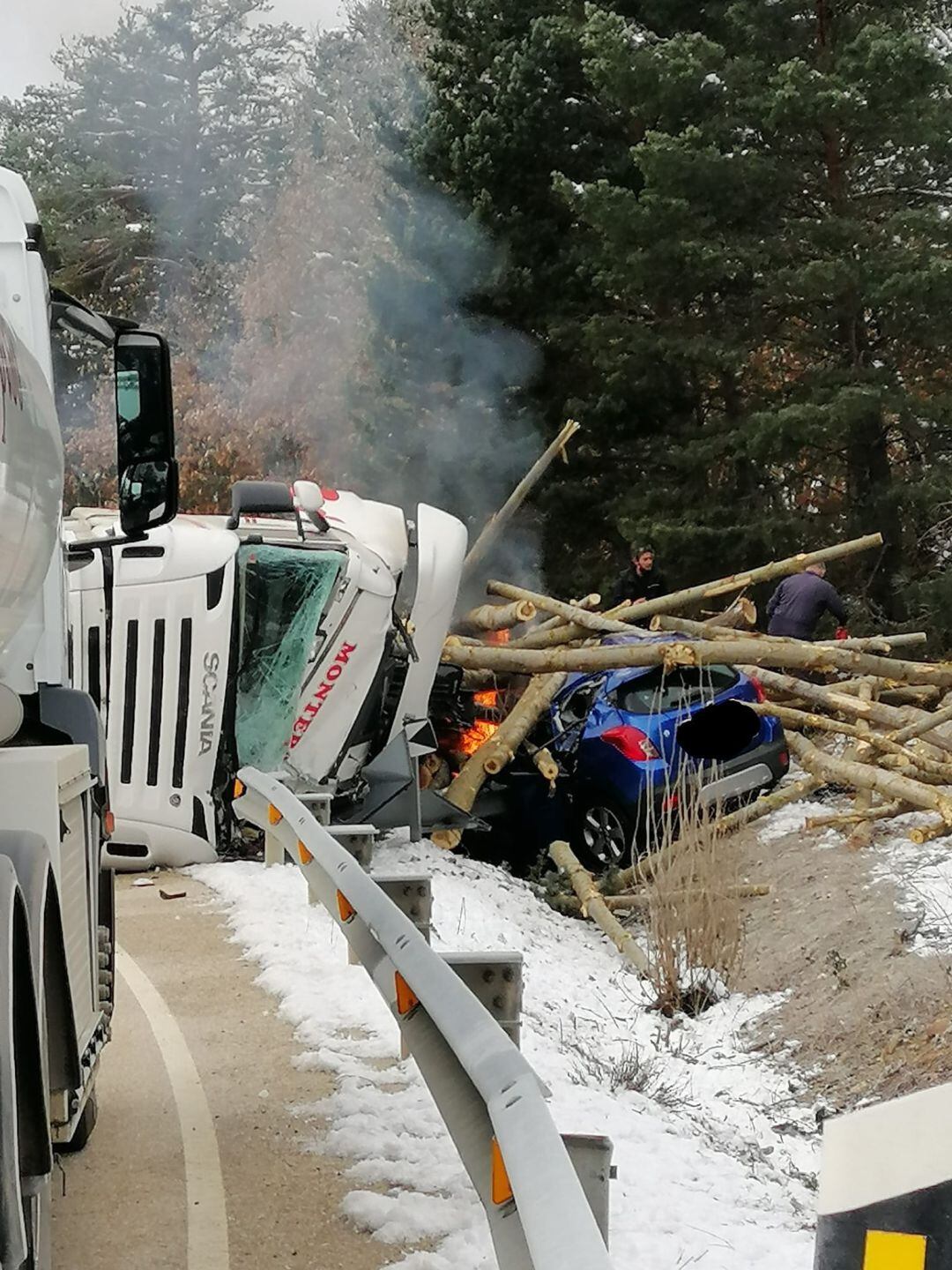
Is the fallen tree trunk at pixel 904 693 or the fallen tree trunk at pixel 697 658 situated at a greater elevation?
the fallen tree trunk at pixel 697 658

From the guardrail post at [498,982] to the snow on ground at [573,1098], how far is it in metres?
0.45

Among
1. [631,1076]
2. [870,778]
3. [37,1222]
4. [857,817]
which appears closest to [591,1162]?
[37,1222]

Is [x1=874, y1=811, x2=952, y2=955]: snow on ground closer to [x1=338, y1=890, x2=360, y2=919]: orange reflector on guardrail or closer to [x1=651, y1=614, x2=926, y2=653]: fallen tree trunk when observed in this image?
[x1=651, y1=614, x2=926, y2=653]: fallen tree trunk

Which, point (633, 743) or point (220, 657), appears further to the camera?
point (633, 743)

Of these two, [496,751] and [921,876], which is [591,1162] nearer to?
[921,876]

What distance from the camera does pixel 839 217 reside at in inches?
818

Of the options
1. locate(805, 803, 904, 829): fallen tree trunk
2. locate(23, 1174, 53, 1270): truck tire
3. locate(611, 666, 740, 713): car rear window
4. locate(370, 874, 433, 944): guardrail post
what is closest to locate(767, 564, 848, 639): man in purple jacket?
locate(611, 666, 740, 713): car rear window

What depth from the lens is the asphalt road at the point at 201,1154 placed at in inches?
153

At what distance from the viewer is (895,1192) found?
1224 millimetres

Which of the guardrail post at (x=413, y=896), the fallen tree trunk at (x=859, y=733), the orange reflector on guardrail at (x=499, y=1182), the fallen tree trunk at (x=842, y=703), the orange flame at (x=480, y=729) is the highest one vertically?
the orange reflector on guardrail at (x=499, y=1182)

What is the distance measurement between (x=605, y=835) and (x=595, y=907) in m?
2.02

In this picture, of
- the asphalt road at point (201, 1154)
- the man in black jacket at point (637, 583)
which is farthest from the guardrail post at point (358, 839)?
the man in black jacket at point (637, 583)

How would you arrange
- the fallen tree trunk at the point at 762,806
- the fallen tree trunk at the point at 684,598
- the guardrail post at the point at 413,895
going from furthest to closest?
the fallen tree trunk at the point at 684,598 < the fallen tree trunk at the point at 762,806 < the guardrail post at the point at 413,895

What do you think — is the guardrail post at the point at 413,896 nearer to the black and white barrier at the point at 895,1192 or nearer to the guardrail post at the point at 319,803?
the guardrail post at the point at 319,803
